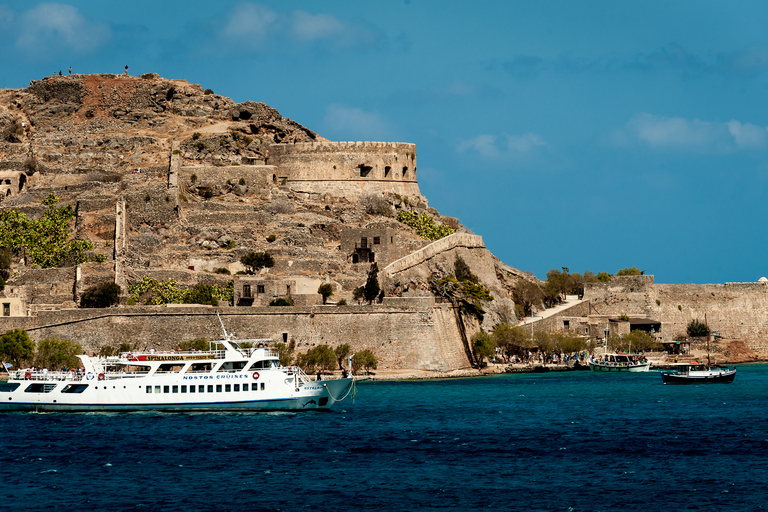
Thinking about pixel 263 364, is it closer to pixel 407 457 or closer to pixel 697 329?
pixel 407 457

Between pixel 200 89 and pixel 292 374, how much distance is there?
4274 cm

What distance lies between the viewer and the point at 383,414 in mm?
52031

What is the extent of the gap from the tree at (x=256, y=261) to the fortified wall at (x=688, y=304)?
25.7 metres

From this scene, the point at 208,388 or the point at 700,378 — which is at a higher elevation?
the point at 700,378

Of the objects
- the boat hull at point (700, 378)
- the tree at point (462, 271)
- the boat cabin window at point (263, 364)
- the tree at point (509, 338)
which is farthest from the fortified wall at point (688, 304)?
the boat cabin window at point (263, 364)

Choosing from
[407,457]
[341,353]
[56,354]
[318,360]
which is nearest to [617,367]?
[341,353]

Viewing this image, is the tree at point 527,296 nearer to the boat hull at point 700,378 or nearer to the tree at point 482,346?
the tree at point 482,346

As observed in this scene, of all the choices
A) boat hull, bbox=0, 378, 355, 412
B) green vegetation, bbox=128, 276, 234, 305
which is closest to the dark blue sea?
boat hull, bbox=0, 378, 355, 412

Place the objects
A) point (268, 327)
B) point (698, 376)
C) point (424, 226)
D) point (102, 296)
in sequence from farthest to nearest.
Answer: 1. point (424, 226)
2. point (698, 376)
3. point (102, 296)
4. point (268, 327)

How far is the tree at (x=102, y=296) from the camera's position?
66.4m

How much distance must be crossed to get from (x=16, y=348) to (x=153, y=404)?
1429 centimetres

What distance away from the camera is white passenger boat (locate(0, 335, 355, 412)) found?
5175 centimetres

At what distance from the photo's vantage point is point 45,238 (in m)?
72.9

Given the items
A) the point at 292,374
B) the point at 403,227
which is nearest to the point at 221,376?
the point at 292,374
